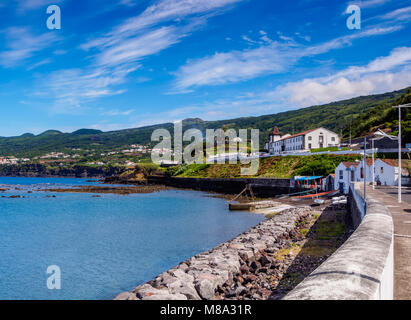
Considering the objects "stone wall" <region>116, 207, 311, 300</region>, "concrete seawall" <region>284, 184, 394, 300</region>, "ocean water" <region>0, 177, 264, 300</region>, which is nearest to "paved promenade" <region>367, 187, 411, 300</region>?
"concrete seawall" <region>284, 184, 394, 300</region>

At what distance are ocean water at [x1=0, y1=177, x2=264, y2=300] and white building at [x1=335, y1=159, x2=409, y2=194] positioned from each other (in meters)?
17.8

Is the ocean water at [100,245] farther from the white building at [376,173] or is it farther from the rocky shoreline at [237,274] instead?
the white building at [376,173]

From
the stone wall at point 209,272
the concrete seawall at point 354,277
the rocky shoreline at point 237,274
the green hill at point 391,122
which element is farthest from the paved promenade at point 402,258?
the green hill at point 391,122

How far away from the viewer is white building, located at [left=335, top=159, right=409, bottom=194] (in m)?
45.8

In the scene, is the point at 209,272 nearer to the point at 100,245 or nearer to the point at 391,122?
the point at 100,245

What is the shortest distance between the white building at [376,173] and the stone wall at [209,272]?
2814 cm

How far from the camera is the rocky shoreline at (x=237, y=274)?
12.8m

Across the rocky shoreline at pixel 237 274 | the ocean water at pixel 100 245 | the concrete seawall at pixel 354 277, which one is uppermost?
the concrete seawall at pixel 354 277

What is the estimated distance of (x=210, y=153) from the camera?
125 m

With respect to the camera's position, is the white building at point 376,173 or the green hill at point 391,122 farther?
the green hill at point 391,122

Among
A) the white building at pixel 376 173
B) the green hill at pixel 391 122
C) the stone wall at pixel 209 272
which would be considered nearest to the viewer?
the stone wall at pixel 209 272

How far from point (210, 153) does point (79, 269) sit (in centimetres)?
10603

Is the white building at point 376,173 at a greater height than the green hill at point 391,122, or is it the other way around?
the green hill at point 391,122
